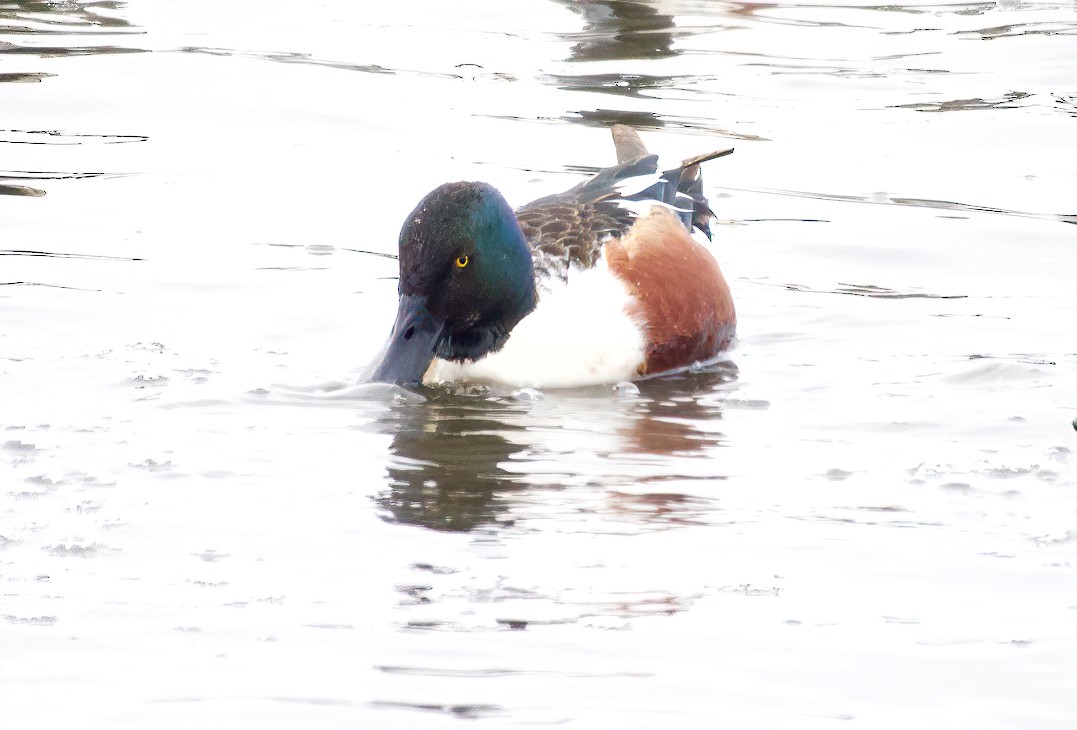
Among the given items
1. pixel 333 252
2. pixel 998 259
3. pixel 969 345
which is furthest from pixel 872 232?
pixel 333 252

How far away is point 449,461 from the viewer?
181 inches

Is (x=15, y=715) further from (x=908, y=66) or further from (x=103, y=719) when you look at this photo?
(x=908, y=66)

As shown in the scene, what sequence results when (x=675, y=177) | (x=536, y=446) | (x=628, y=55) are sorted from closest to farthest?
(x=536, y=446) < (x=675, y=177) < (x=628, y=55)

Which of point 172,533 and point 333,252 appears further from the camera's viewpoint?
point 333,252

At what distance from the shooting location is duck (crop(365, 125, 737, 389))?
527cm

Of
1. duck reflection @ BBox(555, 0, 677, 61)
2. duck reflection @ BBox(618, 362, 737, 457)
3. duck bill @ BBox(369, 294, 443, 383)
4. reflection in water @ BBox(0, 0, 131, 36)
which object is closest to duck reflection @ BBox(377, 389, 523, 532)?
duck bill @ BBox(369, 294, 443, 383)

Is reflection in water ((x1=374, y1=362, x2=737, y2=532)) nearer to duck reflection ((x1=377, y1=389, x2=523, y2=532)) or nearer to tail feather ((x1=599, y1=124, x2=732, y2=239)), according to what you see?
duck reflection ((x1=377, y1=389, x2=523, y2=532))

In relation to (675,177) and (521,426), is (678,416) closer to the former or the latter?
(521,426)

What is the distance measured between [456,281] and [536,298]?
28 cm

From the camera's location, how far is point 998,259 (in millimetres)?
6996

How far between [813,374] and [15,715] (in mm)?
3253

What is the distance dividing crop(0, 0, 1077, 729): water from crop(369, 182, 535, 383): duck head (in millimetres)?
179

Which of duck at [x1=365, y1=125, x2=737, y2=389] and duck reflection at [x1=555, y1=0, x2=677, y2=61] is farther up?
duck reflection at [x1=555, y1=0, x2=677, y2=61]

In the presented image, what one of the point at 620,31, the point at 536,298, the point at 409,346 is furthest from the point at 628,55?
the point at 409,346
